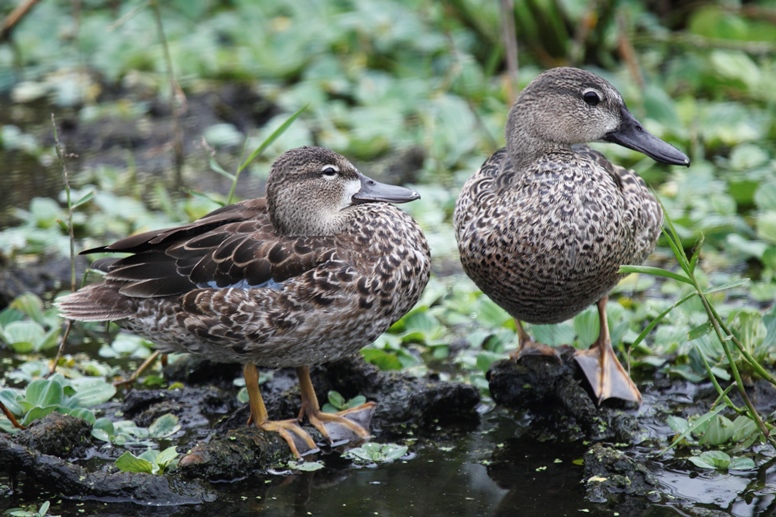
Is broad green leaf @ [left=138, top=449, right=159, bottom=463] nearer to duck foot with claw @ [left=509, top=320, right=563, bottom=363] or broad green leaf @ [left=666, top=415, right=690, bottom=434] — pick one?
duck foot with claw @ [left=509, top=320, right=563, bottom=363]

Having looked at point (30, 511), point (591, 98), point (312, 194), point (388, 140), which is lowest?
point (30, 511)

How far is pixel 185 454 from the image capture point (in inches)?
162

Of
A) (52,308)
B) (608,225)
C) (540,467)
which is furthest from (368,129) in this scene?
(540,467)

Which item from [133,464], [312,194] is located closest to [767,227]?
[312,194]

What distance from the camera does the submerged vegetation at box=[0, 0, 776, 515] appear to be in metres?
4.84

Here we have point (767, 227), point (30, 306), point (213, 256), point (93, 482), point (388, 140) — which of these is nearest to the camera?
point (93, 482)

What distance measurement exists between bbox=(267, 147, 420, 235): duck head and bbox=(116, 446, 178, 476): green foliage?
3.52ft

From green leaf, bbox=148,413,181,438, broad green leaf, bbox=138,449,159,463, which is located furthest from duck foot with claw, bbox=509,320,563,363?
broad green leaf, bbox=138,449,159,463

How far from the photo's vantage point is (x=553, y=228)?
168 inches

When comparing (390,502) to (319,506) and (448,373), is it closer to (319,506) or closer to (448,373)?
(319,506)

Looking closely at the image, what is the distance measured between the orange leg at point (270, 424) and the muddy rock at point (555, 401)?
89cm

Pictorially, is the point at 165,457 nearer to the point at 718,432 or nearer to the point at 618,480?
the point at 618,480

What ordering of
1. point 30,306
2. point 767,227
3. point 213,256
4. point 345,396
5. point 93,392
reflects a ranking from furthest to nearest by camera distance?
point 767,227 < point 30,306 < point 345,396 < point 93,392 < point 213,256

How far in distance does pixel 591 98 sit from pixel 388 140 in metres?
2.97
